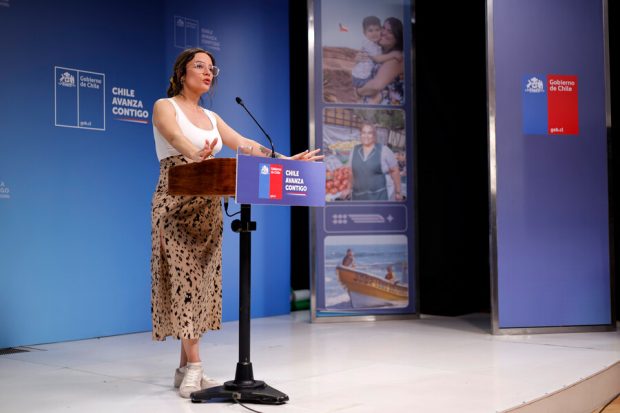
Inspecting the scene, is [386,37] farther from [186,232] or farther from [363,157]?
[186,232]

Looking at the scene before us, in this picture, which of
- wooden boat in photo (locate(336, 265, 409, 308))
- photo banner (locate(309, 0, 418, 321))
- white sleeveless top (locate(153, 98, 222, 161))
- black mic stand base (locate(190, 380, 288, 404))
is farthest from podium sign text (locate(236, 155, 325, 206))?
wooden boat in photo (locate(336, 265, 409, 308))

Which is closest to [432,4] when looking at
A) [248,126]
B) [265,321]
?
[248,126]

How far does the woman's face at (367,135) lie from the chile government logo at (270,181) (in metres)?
2.92

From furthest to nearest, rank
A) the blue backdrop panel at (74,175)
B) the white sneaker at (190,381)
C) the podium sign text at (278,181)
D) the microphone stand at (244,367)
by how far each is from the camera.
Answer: the blue backdrop panel at (74,175) → the white sneaker at (190,381) → the microphone stand at (244,367) → the podium sign text at (278,181)

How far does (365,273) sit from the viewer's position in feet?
18.5

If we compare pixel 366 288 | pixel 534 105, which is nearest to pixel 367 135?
pixel 366 288

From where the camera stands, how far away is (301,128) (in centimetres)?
647

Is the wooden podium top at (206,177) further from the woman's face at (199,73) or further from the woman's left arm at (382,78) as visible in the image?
the woman's left arm at (382,78)

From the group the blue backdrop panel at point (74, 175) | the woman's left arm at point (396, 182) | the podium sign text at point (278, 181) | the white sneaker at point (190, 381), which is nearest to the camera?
the podium sign text at point (278, 181)

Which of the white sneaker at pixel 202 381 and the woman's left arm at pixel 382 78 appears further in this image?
the woman's left arm at pixel 382 78

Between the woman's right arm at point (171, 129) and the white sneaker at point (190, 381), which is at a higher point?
the woman's right arm at point (171, 129)

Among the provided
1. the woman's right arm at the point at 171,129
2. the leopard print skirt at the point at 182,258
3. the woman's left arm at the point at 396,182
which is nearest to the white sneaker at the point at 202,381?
the leopard print skirt at the point at 182,258

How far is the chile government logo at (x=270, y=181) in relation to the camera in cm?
275

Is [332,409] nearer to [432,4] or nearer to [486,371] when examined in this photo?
[486,371]
